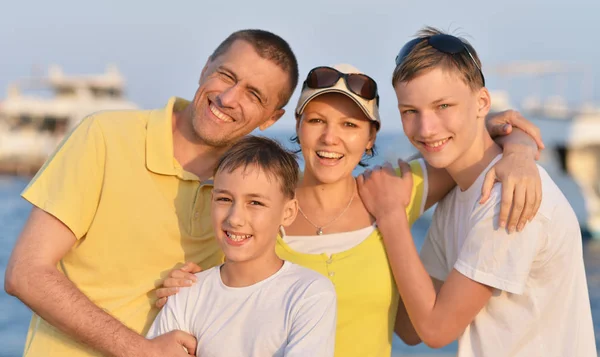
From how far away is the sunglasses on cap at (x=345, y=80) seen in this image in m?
3.47

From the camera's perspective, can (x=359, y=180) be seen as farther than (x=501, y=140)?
Yes

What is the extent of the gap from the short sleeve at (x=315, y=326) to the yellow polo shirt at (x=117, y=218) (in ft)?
2.56

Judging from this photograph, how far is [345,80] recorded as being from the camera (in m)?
3.49

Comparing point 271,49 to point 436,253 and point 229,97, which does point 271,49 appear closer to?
point 229,97

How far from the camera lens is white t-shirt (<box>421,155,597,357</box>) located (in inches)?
122

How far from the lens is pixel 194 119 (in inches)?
141

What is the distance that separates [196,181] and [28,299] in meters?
0.93

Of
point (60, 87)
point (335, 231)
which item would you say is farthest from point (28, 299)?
point (60, 87)

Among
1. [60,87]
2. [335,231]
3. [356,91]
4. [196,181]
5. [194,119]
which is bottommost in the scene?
[60,87]

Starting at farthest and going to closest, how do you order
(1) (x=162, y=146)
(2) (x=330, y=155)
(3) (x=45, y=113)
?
1. (3) (x=45, y=113)
2. (2) (x=330, y=155)
3. (1) (x=162, y=146)

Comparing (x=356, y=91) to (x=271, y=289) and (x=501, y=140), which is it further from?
(x=271, y=289)

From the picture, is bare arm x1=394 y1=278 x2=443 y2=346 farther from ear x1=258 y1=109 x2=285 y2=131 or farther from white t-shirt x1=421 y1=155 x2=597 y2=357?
ear x1=258 y1=109 x2=285 y2=131

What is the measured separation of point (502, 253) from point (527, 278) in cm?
26

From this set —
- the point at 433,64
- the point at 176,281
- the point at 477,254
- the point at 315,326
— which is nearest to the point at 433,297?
the point at 477,254
